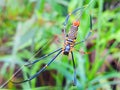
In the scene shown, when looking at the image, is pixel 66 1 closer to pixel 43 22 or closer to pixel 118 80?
pixel 43 22

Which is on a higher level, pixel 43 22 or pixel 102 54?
pixel 43 22

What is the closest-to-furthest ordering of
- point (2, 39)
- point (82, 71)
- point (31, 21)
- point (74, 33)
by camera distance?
point (74, 33), point (82, 71), point (31, 21), point (2, 39)

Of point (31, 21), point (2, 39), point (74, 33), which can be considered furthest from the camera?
point (2, 39)

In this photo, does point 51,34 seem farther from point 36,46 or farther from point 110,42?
point 110,42

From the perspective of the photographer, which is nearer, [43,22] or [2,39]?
[43,22]

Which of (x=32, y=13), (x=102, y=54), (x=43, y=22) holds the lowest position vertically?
(x=102, y=54)

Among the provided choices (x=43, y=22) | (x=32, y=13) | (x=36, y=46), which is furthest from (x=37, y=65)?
(x=32, y=13)

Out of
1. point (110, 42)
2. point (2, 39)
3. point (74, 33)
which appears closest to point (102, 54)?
point (110, 42)
